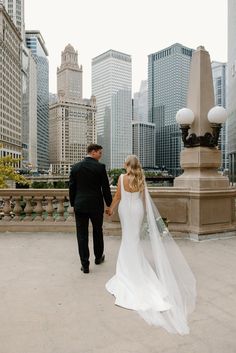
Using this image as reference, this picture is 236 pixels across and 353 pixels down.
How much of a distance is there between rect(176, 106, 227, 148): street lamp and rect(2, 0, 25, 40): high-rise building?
594 feet

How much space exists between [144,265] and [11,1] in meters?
Answer: 188

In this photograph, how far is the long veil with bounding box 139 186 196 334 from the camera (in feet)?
12.8

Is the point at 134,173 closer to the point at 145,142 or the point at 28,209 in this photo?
the point at 28,209

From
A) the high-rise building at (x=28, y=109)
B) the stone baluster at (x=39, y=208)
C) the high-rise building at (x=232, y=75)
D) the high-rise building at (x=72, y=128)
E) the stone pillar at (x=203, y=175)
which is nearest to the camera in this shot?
the stone pillar at (x=203, y=175)

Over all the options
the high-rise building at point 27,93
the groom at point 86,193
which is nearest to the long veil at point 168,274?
the groom at point 86,193

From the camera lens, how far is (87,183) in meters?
5.75

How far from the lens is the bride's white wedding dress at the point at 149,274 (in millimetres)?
4121

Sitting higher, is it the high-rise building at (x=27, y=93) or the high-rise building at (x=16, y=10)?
the high-rise building at (x=16, y=10)

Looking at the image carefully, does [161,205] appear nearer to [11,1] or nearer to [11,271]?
[11,271]

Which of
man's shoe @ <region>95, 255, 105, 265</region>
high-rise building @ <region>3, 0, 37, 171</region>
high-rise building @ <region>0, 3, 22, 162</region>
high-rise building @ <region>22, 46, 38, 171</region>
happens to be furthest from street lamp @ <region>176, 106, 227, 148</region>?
high-rise building @ <region>3, 0, 37, 171</region>

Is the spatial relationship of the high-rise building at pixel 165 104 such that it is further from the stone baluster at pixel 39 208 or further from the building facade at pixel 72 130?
the stone baluster at pixel 39 208

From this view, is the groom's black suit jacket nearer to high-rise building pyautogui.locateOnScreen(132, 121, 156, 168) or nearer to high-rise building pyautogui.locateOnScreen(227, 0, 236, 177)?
high-rise building pyautogui.locateOnScreen(227, 0, 236, 177)

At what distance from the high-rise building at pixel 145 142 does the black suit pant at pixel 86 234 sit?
17533 centimetres

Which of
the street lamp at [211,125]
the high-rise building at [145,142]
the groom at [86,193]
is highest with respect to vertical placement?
the high-rise building at [145,142]
